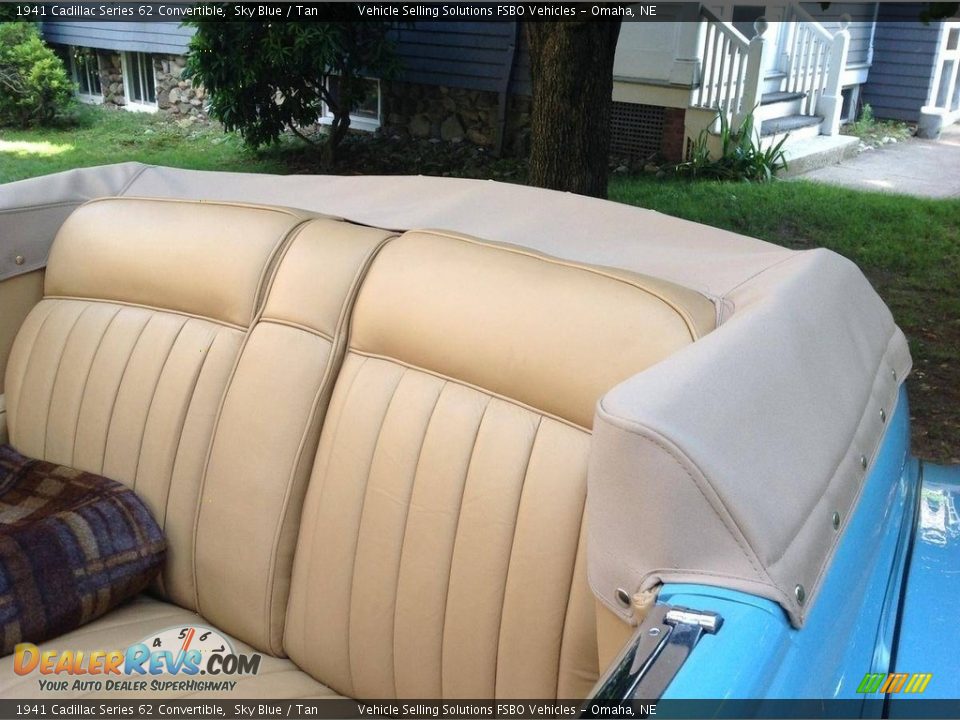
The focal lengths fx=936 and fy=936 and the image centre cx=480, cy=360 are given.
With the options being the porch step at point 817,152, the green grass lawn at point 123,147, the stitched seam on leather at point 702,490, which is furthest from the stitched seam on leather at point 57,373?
the porch step at point 817,152

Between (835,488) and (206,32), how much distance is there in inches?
287

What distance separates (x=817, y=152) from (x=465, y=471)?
22.5ft

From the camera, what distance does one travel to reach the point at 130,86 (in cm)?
1144

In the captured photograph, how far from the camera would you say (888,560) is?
1.39 metres

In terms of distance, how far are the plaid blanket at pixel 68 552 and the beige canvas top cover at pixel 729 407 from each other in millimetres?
864

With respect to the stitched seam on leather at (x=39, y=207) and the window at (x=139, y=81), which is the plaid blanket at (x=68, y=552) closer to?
the stitched seam on leather at (x=39, y=207)

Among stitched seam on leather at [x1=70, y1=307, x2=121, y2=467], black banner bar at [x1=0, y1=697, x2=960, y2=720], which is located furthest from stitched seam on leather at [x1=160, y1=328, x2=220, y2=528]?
black banner bar at [x1=0, y1=697, x2=960, y2=720]

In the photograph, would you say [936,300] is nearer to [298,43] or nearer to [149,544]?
[149,544]

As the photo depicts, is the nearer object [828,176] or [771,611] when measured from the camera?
[771,611]

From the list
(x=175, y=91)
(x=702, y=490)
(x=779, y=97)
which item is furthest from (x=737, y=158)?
(x=175, y=91)

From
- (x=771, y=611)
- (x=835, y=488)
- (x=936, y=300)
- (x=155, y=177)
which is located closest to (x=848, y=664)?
(x=771, y=611)

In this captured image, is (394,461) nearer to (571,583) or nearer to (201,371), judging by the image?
(571,583)

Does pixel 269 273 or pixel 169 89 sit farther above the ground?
pixel 269 273

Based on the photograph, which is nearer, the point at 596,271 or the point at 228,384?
the point at 596,271
